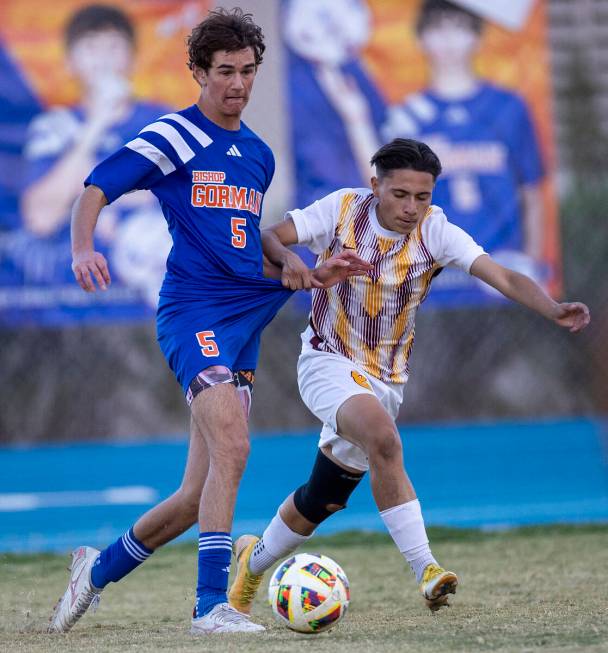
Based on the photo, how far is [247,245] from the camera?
5.07 metres

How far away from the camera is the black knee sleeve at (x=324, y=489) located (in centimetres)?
525

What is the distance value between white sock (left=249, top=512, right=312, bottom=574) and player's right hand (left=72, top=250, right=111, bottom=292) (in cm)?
136

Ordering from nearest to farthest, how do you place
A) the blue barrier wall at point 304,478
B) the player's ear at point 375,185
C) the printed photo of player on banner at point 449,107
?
the player's ear at point 375,185
the blue barrier wall at point 304,478
the printed photo of player on banner at point 449,107

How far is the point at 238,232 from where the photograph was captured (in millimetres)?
5016

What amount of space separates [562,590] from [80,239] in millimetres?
2688

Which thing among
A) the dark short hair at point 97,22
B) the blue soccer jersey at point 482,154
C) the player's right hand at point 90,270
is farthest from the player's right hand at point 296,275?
the blue soccer jersey at point 482,154

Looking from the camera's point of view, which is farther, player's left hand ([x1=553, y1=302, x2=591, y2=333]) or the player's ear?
the player's ear

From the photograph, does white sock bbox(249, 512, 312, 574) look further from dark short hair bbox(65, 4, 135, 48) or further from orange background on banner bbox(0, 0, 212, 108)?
dark short hair bbox(65, 4, 135, 48)

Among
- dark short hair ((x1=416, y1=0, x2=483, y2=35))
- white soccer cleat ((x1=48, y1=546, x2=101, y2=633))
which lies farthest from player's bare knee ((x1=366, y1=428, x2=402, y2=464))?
dark short hair ((x1=416, y1=0, x2=483, y2=35))

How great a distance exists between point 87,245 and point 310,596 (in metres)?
1.48

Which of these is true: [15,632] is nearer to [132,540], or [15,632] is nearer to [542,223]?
[132,540]

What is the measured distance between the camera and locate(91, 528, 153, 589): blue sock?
16.8ft

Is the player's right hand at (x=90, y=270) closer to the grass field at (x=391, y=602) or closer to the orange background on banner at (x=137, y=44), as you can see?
the grass field at (x=391, y=602)

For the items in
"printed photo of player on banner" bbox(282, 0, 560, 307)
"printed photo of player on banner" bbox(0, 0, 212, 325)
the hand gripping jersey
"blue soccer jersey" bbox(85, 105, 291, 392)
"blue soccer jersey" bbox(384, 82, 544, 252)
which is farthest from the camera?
"blue soccer jersey" bbox(384, 82, 544, 252)
